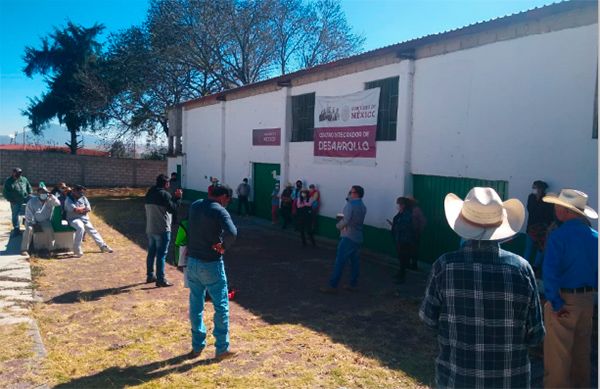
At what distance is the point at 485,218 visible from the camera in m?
2.70

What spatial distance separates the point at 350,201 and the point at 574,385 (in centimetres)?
394

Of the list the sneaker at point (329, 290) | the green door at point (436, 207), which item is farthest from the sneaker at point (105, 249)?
the green door at point (436, 207)

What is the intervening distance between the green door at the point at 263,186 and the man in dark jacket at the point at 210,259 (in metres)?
10.9

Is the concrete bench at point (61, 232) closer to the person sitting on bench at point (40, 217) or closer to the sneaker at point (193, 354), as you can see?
the person sitting on bench at point (40, 217)

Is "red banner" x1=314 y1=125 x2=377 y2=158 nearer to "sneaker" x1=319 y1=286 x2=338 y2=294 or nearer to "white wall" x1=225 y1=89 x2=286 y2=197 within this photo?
"white wall" x1=225 y1=89 x2=286 y2=197

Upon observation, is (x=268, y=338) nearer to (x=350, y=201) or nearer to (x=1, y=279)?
(x=350, y=201)

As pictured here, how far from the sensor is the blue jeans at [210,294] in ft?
16.1

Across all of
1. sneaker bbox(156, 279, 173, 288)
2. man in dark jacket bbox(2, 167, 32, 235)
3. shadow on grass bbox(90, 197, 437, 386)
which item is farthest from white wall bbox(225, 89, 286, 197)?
sneaker bbox(156, 279, 173, 288)

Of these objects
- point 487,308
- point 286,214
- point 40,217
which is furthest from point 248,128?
point 487,308

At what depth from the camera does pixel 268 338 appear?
5.71 metres

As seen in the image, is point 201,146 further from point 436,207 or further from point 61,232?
point 436,207

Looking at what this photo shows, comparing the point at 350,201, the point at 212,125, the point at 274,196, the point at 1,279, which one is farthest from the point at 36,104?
the point at 350,201

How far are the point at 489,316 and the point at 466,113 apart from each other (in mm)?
7228

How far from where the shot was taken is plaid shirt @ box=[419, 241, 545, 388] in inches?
101
